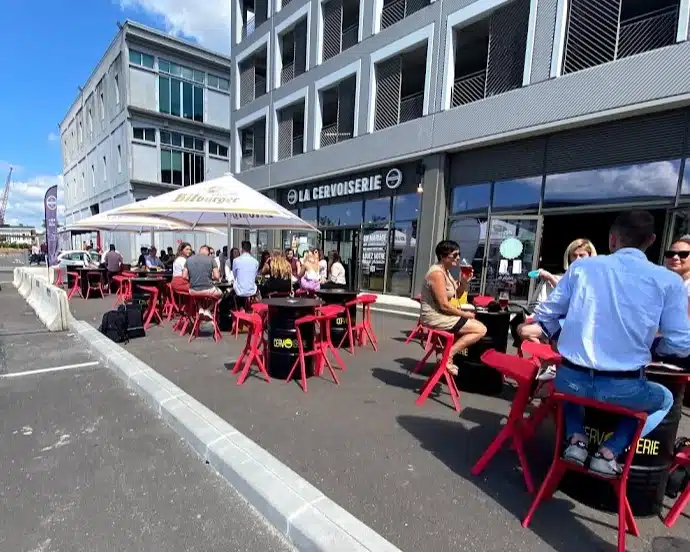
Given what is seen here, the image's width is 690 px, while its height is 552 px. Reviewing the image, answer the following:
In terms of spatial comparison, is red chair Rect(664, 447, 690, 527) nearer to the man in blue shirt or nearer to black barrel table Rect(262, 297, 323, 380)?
→ the man in blue shirt

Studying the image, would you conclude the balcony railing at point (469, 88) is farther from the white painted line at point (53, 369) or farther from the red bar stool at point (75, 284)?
the red bar stool at point (75, 284)

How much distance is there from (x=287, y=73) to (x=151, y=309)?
512 inches

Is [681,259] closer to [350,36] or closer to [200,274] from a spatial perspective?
[200,274]

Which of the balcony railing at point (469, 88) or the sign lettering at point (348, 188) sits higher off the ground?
the balcony railing at point (469, 88)

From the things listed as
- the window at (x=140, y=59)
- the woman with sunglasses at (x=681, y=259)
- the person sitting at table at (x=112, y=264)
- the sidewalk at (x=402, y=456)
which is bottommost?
the sidewalk at (x=402, y=456)

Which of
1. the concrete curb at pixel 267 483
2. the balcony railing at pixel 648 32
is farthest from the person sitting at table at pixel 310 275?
the balcony railing at pixel 648 32

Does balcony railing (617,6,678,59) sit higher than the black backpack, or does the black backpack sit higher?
balcony railing (617,6,678,59)

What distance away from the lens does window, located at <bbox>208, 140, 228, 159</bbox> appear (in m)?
29.5

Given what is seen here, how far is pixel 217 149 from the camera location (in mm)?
30094

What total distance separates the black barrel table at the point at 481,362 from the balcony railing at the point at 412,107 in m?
8.97

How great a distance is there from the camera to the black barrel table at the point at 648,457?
2092 millimetres

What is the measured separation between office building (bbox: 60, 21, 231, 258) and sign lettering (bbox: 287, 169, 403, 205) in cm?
1428

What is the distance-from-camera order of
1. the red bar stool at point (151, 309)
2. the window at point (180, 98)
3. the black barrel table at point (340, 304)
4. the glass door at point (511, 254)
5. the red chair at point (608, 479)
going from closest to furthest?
the red chair at point (608, 479) < the black barrel table at point (340, 304) < the red bar stool at point (151, 309) < the glass door at point (511, 254) < the window at point (180, 98)

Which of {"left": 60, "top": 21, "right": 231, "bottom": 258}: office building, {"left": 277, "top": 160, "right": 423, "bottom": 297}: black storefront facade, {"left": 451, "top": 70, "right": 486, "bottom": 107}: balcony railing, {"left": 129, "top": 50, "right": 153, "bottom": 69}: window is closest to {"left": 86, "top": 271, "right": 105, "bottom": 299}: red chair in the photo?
{"left": 277, "top": 160, "right": 423, "bottom": 297}: black storefront facade
